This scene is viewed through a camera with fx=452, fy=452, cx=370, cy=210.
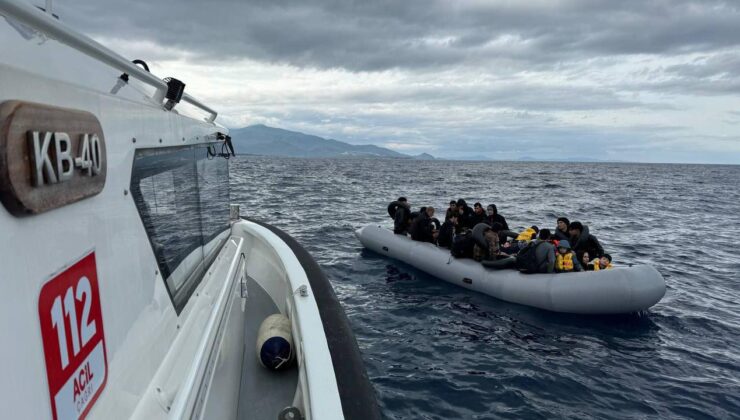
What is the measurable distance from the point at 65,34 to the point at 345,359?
8.30 feet

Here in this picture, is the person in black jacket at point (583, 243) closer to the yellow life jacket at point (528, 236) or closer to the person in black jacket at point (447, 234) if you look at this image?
the yellow life jacket at point (528, 236)

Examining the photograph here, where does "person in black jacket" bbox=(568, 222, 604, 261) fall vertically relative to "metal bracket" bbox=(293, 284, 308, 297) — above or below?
below

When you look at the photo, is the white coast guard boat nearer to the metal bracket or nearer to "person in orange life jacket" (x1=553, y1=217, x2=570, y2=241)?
the metal bracket

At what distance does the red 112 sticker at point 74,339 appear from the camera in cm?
137

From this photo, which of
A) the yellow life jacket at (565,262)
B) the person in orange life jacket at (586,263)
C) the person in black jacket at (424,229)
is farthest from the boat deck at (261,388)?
the person in black jacket at (424,229)

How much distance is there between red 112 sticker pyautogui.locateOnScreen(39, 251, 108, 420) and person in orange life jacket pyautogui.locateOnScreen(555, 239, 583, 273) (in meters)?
10.1

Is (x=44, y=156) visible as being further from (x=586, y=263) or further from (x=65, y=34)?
(x=586, y=263)

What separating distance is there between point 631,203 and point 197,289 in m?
36.6

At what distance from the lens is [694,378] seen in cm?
721

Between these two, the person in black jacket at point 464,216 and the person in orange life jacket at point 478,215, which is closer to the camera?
the person in orange life jacket at point 478,215

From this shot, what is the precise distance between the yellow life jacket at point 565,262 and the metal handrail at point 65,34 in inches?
382

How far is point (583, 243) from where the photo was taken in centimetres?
1107

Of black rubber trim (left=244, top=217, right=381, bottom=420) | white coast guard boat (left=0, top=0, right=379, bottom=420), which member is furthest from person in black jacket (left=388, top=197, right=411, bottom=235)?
white coast guard boat (left=0, top=0, right=379, bottom=420)

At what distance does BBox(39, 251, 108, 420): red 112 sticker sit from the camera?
1369 millimetres
